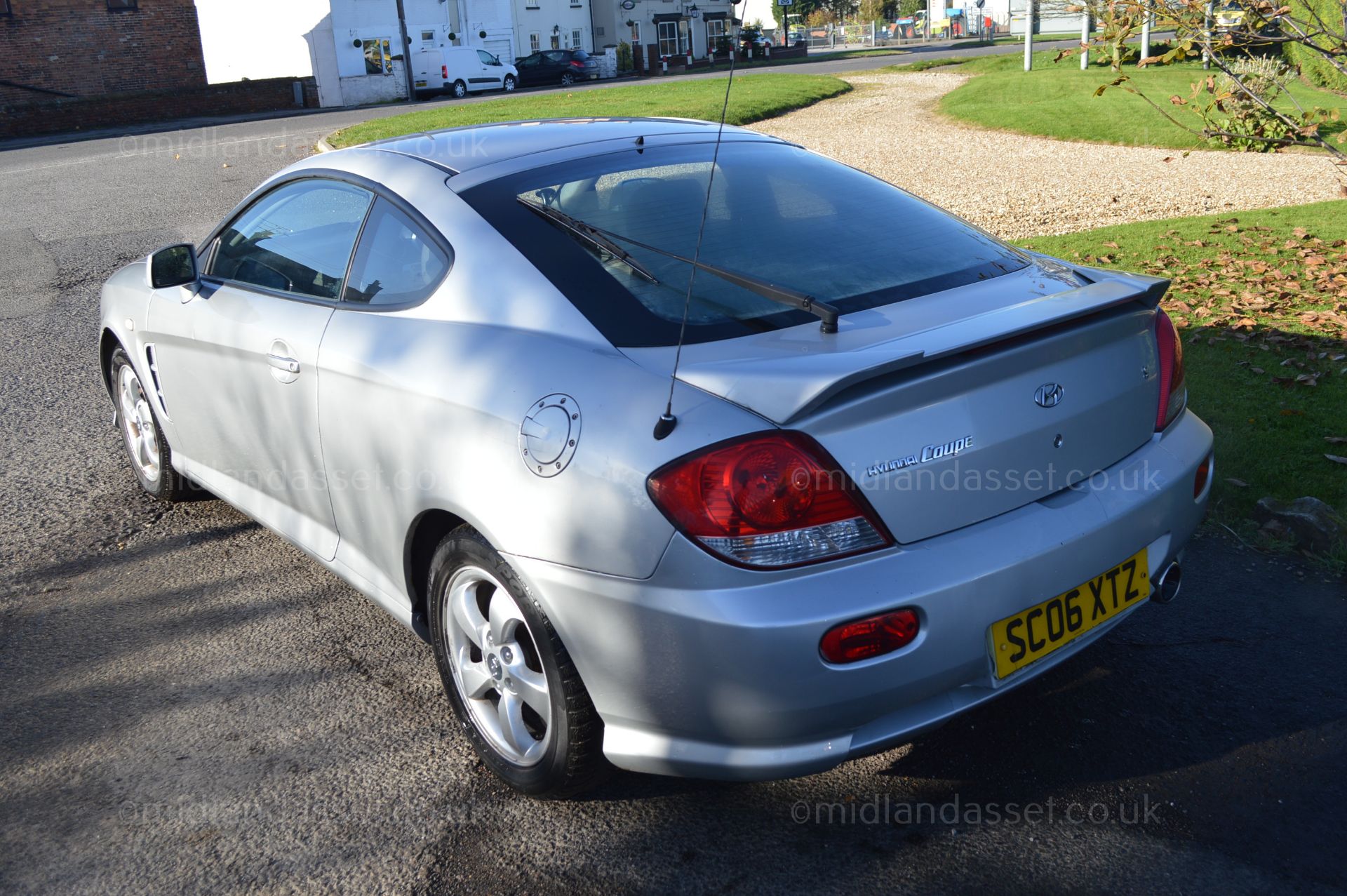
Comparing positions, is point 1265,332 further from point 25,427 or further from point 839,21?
point 839,21

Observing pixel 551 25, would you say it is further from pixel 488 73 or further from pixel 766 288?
pixel 766 288

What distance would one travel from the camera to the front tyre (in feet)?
8.38

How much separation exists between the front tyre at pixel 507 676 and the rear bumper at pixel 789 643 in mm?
81

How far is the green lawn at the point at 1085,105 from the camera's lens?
16.9 m

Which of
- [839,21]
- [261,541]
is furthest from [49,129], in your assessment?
[839,21]

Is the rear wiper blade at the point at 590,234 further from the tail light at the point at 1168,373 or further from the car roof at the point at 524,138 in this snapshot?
the tail light at the point at 1168,373

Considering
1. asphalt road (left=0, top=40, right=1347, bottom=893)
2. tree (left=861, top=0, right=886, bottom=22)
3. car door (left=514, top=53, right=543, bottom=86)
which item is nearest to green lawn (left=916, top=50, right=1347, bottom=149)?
asphalt road (left=0, top=40, right=1347, bottom=893)

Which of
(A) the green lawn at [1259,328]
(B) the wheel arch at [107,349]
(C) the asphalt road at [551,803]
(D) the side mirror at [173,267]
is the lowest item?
(C) the asphalt road at [551,803]

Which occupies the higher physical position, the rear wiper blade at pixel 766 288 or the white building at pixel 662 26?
the white building at pixel 662 26

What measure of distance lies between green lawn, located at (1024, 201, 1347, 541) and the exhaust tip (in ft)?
5.04

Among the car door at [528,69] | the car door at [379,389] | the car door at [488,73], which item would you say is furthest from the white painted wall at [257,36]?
the car door at [379,389]

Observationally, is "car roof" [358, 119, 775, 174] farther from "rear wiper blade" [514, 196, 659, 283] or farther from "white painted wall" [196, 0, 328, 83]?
"white painted wall" [196, 0, 328, 83]

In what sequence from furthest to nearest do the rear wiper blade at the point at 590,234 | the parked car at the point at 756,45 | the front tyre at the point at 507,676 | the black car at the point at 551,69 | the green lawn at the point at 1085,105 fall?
the parked car at the point at 756,45 → the black car at the point at 551,69 → the green lawn at the point at 1085,105 → the rear wiper blade at the point at 590,234 → the front tyre at the point at 507,676

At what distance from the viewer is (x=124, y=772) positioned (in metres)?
3.02
